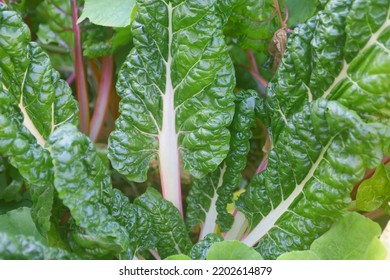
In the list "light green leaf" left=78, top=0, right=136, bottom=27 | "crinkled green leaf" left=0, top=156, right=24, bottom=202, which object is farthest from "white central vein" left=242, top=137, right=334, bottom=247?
"crinkled green leaf" left=0, top=156, right=24, bottom=202

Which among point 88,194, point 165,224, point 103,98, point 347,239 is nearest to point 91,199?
point 88,194

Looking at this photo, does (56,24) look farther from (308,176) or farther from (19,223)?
(308,176)

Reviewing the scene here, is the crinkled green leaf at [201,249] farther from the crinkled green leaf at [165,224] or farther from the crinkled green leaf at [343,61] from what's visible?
the crinkled green leaf at [343,61]

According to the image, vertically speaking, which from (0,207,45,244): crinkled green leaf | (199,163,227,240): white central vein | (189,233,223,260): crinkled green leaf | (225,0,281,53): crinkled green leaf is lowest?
(199,163,227,240): white central vein

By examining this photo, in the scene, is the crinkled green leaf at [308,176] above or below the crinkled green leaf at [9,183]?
above

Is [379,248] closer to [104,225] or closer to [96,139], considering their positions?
[104,225]

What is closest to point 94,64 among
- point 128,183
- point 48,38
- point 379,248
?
point 48,38

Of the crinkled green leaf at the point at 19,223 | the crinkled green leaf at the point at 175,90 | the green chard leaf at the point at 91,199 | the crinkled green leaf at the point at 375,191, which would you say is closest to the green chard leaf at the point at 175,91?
the crinkled green leaf at the point at 175,90

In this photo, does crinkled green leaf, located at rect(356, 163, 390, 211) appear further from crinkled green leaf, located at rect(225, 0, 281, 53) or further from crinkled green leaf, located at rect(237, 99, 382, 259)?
crinkled green leaf, located at rect(225, 0, 281, 53)
